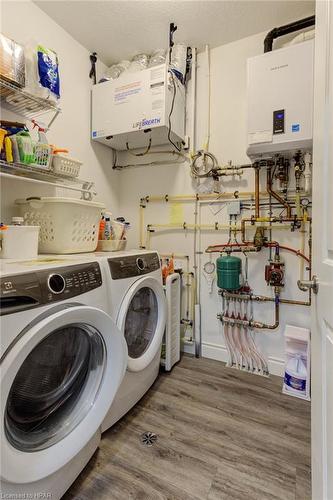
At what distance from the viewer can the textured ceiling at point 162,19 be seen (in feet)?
5.72

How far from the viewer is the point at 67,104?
201cm

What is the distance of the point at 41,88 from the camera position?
1432mm

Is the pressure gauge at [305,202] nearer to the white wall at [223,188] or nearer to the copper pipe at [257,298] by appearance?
the white wall at [223,188]

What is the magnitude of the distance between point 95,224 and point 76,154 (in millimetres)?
790

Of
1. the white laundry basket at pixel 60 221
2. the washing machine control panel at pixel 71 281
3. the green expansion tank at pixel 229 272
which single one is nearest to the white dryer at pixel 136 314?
the washing machine control panel at pixel 71 281

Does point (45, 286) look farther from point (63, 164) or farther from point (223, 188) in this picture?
point (223, 188)

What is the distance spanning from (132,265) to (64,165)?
0.77 meters

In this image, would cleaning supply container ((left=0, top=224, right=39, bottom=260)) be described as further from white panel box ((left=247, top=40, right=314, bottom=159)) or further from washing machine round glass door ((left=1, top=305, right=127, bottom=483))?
white panel box ((left=247, top=40, right=314, bottom=159))

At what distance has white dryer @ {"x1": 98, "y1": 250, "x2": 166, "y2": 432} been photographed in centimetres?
129

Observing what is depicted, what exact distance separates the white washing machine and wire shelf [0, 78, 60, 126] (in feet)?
3.29

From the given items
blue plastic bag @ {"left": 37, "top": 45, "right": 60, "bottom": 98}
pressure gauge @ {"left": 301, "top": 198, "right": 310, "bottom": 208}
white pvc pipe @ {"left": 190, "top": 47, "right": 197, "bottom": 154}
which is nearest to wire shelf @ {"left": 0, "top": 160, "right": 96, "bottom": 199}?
blue plastic bag @ {"left": 37, "top": 45, "right": 60, "bottom": 98}

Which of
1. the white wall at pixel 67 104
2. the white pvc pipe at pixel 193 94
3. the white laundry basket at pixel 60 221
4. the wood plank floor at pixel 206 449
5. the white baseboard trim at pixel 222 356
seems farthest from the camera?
the white pvc pipe at pixel 193 94

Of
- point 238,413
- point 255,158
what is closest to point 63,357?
point 238,413

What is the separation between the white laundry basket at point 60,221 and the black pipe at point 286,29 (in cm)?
169
